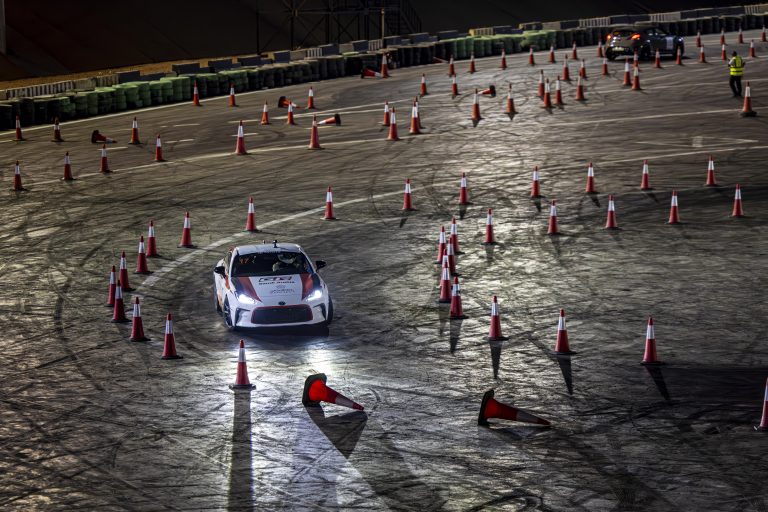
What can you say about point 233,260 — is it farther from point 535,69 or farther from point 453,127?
point 535,69

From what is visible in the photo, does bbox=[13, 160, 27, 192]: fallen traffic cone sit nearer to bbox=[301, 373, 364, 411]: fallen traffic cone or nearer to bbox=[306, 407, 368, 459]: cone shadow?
bbox=[301, 373, 364, 411]: fallen traffic cone

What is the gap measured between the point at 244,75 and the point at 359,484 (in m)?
37.8

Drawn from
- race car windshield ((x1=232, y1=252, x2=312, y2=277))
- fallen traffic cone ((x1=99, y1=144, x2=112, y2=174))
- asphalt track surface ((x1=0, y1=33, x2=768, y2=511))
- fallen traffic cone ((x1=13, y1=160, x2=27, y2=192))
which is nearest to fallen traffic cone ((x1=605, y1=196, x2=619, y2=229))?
asphalt track surface ((x1=0, y1=33, x2=768, y2=511))

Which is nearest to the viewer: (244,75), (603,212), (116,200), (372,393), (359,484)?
(359,484)

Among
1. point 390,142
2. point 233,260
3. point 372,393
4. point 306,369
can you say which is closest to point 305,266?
point 233,260

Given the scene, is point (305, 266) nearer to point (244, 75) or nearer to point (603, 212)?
point (603, 212)

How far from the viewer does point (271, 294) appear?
19.9 m

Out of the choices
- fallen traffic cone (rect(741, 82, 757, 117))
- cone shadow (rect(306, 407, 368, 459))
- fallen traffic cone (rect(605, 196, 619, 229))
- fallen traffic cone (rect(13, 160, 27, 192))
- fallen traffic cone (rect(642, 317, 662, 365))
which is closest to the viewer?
cone shadow (rect(306, 407, 368, 459))

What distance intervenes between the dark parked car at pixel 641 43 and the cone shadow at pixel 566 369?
36817 millimetres

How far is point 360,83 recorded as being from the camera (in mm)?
51250

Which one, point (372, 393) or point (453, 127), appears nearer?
point (372, 393)

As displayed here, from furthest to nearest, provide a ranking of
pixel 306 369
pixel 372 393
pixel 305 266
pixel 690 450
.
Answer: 1. pixel 305 266
2. pixel 306 369
3. pixel 372 393
4. pixel 690 450

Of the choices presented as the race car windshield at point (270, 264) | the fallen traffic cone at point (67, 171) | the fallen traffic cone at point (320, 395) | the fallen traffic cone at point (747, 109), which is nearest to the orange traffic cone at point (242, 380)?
the fallen traffic cone at point (320, 395)

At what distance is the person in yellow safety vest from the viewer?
136 feet
